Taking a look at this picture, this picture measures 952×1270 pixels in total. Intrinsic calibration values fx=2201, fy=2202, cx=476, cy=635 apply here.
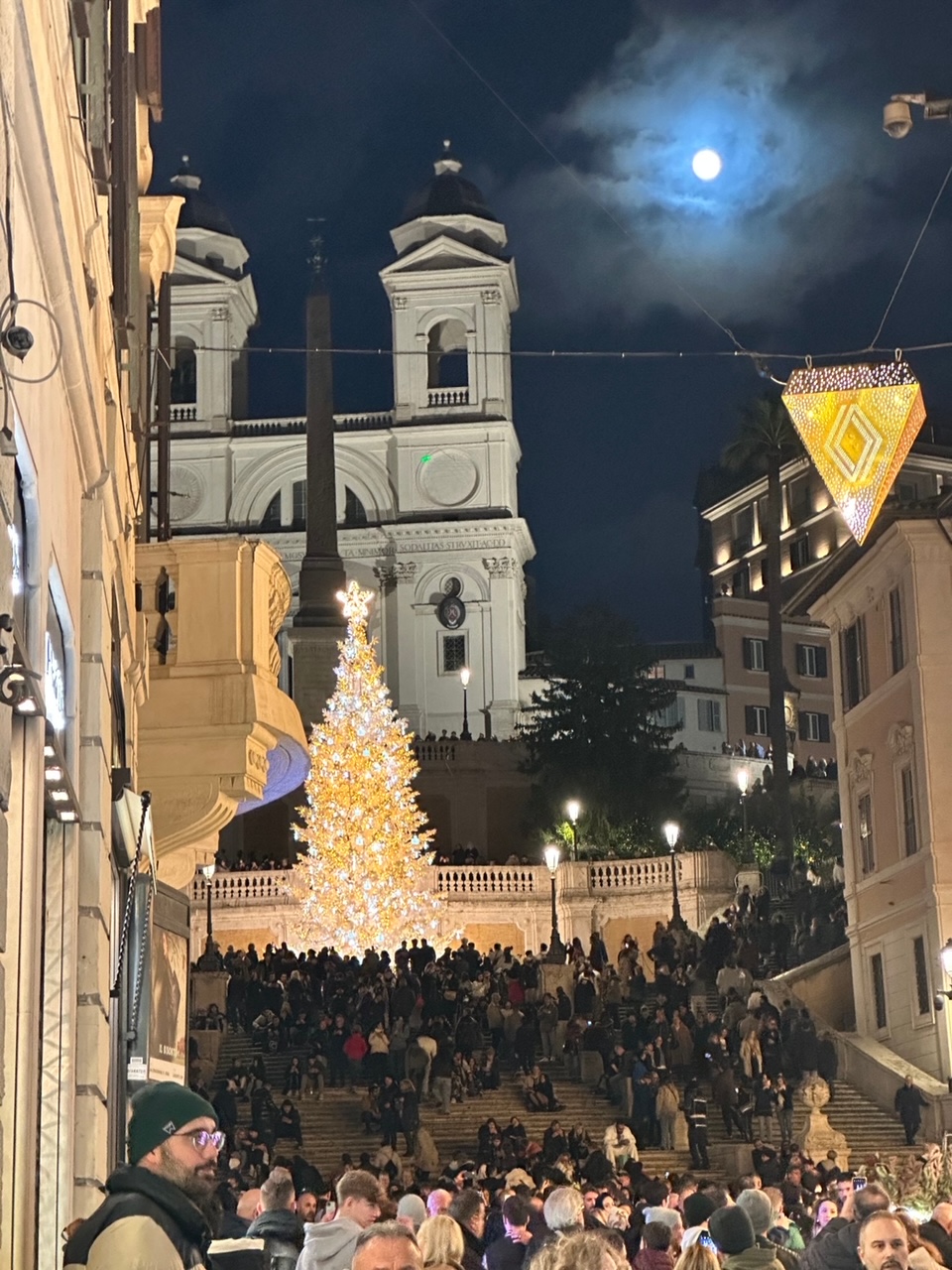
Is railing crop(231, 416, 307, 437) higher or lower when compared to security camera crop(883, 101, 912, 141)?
higher

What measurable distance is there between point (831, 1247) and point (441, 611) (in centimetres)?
7380

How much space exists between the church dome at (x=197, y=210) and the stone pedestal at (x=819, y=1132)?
207 ft

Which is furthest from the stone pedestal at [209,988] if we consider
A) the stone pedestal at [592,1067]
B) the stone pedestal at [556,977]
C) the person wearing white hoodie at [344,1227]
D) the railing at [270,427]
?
the railing at [270,427]

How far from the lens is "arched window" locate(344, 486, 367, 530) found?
84.1 metres

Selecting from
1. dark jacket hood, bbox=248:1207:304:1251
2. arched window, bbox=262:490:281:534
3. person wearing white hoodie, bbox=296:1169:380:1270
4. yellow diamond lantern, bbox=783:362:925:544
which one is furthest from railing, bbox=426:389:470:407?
person wearing white hoodie, bbox=296:1169:380:1270

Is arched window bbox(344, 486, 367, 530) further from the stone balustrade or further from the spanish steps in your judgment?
the spanish steps

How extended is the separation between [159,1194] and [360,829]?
47.6 m

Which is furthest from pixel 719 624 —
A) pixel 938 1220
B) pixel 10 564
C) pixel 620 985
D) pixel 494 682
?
pixel 10 564

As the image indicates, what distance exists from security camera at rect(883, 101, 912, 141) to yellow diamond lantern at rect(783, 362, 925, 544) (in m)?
1.86

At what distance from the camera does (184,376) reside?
3467 inches

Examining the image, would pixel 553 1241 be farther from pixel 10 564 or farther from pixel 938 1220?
pixel 938 1220

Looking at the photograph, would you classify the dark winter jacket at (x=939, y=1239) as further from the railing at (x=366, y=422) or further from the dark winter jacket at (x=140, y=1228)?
the railing at (x=366, y=422)

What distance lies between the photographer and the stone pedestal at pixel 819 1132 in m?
30.3

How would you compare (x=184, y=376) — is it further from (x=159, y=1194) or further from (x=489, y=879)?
(x=159, y=1194)
